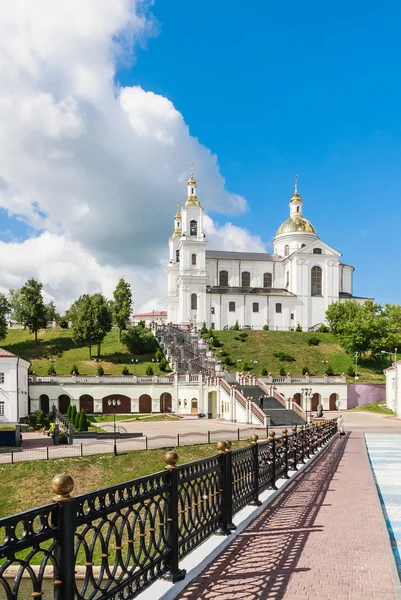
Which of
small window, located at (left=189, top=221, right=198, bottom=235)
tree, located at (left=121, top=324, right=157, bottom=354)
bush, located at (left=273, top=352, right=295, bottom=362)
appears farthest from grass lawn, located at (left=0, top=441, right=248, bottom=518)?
small window, located at (left=189, top=221, right=198, bottom=235)

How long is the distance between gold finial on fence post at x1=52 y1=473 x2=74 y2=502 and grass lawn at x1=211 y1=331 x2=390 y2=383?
5523 centimetres

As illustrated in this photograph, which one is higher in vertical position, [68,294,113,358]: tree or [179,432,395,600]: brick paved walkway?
[68,294,113,358]: tree

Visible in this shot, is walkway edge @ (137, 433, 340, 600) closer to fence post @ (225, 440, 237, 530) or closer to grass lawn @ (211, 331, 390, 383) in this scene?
fence post @ (225, 440, 237, 530)

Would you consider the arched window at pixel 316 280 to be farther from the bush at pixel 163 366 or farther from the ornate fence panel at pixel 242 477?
the ornate fence panel at pixel 242 477

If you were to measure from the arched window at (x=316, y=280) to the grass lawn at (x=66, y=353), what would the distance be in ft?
102

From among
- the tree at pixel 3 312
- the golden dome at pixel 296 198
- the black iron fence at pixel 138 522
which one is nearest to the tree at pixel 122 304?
the tree at pixel 3 312

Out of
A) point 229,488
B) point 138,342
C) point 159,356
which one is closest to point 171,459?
point 229,488

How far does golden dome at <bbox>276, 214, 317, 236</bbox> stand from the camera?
8781 centimetres

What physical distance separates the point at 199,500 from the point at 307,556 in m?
1.57

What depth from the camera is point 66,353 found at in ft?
207

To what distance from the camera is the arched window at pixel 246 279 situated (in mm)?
85812

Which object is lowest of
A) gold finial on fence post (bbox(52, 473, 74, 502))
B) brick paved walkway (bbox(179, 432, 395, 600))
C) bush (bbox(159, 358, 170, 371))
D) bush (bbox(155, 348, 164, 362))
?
bush (bbox(159, 358, 170, 371))

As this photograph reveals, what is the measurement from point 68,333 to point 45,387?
23629 mm

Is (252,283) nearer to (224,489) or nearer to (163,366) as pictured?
(163,366)
